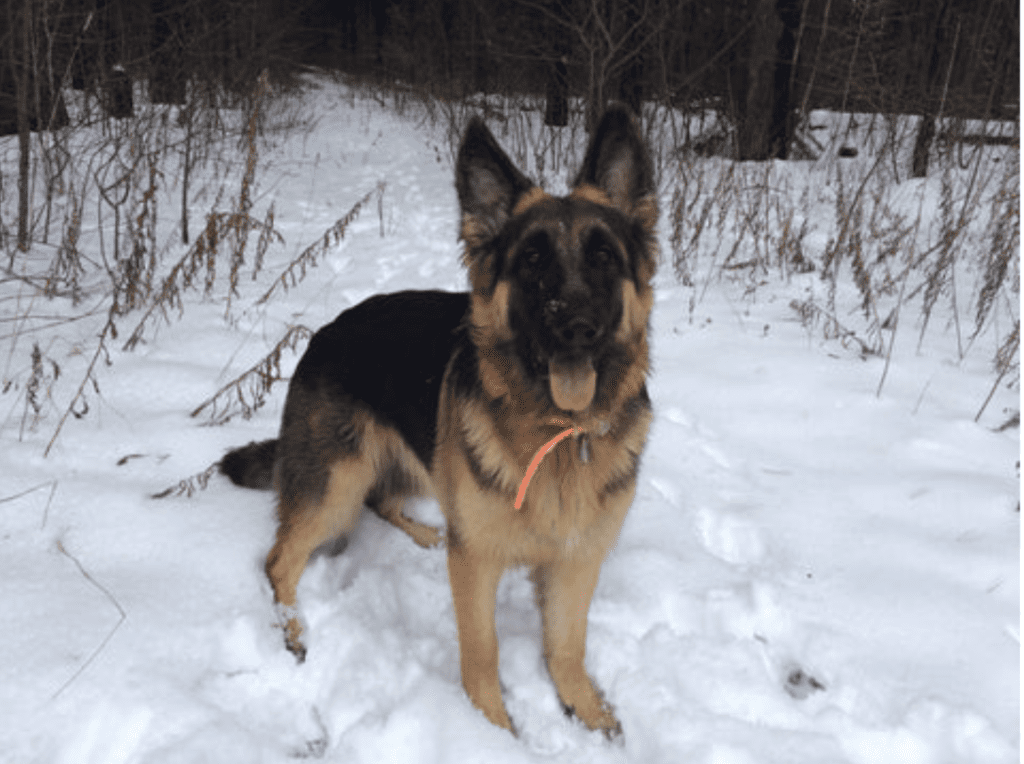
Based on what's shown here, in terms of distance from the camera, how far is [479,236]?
7.21 feet

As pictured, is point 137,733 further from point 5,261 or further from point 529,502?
point 5,261

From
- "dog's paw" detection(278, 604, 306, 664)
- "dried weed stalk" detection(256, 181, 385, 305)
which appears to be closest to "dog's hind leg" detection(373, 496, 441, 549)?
"dog's paw" detection(278, 604, 306, 664)

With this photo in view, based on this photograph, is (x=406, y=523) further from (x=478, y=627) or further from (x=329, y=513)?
(x=478, y=627)

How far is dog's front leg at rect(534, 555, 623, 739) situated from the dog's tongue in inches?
18.9

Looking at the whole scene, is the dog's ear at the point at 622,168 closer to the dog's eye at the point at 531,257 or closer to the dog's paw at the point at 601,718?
the dog's eye at the point at 531,257

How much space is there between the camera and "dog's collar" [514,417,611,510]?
1912mm

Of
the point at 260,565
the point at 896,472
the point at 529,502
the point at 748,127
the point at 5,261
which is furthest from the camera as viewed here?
the point at 748,127

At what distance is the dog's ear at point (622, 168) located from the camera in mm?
2109

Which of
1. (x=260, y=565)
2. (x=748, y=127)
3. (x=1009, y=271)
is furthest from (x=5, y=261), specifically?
(x=748, y=127)

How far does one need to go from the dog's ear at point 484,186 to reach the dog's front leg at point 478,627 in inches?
39.3

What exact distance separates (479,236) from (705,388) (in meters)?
2.32

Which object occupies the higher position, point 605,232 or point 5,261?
point 605,232

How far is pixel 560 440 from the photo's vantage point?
6.61 ft

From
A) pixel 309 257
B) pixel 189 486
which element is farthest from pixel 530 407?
pixel 309 257
